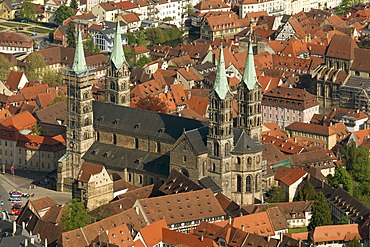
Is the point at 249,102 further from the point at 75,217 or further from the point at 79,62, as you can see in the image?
the point at 75,217

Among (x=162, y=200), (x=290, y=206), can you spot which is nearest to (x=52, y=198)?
(x=162, y=200)

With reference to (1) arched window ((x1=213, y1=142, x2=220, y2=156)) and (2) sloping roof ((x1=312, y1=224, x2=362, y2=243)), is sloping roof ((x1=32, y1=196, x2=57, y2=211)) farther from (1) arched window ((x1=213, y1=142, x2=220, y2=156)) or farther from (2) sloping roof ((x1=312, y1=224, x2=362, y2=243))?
(2) sloping roof ((x1=312, y1=224, x2=362, y2=243))

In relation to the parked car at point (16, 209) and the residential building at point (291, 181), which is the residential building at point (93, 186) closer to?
the parked car at point (16, 209)

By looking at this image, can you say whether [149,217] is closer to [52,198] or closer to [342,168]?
[52,198]

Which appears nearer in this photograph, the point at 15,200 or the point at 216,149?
the point at 216,149

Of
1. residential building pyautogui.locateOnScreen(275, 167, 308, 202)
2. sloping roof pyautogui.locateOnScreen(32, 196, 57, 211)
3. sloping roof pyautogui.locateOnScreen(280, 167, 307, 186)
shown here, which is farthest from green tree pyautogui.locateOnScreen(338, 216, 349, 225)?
sloping roof pyautogui.locateOnScreen(32, 196, 57, 211)

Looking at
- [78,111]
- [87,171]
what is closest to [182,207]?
[87,171]
